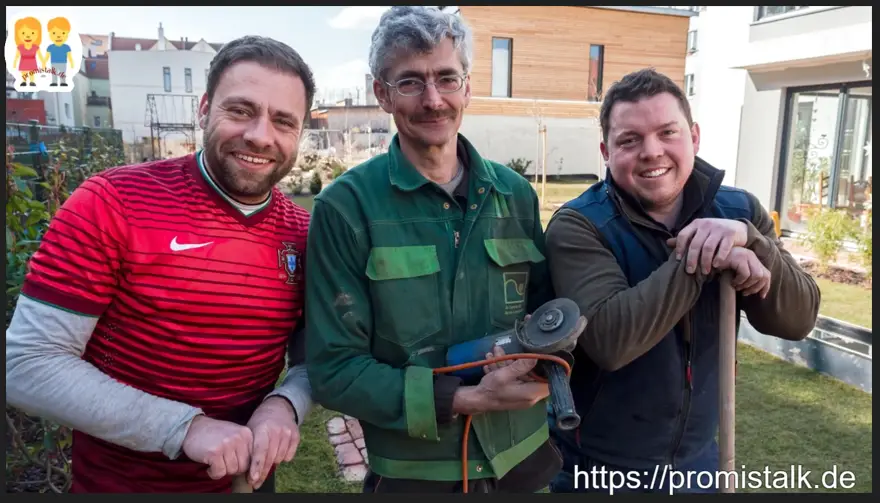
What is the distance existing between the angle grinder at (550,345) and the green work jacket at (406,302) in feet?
0.41

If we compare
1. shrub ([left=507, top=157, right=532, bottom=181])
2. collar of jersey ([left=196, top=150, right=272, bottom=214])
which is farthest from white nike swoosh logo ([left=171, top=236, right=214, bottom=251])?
shrub ([left=507, top=157, right=532, bottom=181])

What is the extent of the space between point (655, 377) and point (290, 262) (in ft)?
4.53

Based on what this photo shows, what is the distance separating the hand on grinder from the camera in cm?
180

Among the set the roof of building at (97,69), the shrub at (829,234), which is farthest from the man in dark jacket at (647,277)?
the roof of building at (97,69)

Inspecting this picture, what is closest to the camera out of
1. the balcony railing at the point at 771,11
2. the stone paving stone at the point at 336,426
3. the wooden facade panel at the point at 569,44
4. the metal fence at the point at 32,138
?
the stone paving stone at the point at 336,426

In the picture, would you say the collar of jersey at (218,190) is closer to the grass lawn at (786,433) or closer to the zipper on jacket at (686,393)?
the zipper on jacket at (686,393)

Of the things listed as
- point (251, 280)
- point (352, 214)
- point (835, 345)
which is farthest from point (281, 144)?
A: point (835, 345)

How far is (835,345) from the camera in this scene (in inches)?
207

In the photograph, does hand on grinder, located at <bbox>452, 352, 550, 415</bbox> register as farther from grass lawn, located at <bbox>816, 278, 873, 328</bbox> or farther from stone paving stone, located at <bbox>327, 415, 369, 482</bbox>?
grass lawn, located at <bbox>816, 278, 873, 328</bbox>

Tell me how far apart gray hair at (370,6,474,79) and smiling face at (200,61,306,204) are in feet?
1.09

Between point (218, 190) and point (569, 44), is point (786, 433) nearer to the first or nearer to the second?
point (218, 190)

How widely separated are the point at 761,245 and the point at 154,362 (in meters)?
2.02

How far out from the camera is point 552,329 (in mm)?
1770

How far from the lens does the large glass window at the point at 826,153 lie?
1088 cm
